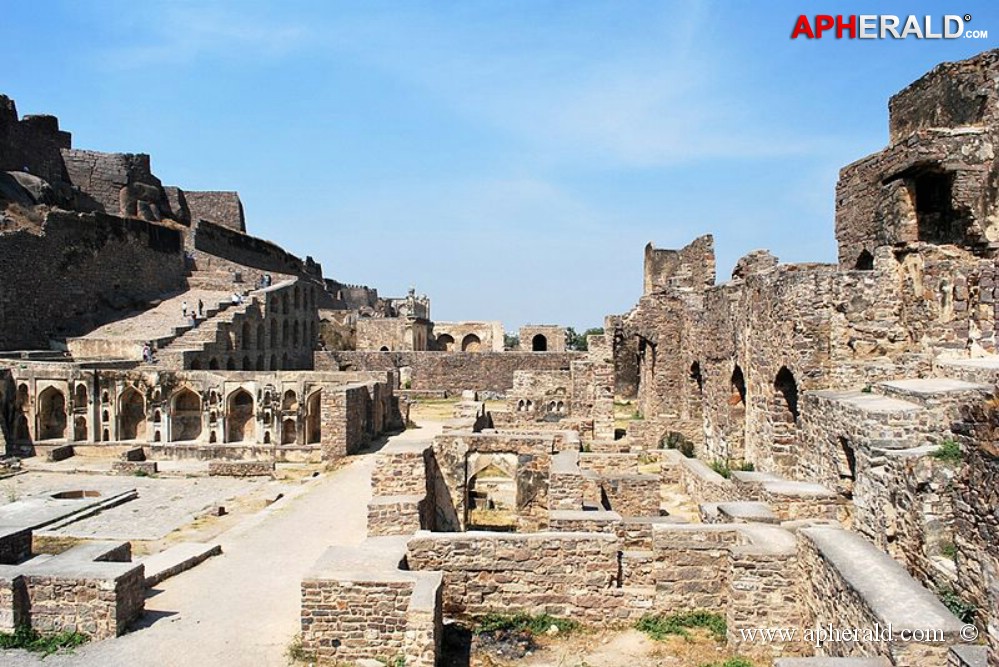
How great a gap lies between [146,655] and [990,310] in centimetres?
989

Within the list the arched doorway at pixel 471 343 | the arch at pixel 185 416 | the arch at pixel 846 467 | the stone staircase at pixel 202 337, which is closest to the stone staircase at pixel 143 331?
the stone staircase at pixel 202 337

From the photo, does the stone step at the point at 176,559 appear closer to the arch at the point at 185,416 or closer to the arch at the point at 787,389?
the arch at the point at 787,389

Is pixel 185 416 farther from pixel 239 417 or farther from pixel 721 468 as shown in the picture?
pixel 721 468

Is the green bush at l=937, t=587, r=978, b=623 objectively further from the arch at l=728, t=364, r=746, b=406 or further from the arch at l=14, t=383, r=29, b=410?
the arch at l=14, t=383, r=29, b=410

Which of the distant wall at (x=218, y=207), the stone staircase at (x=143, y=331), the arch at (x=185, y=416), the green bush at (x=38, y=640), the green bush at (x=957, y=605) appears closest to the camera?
the green bush at (x=957, y=605)

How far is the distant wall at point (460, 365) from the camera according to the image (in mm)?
35656

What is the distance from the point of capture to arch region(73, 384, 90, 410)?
2017 cm

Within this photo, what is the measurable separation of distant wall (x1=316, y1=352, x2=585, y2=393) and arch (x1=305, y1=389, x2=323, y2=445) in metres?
14.7

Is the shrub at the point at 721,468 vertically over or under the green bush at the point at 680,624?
over

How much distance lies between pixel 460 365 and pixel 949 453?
30.0m

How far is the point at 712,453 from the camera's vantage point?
1388cm

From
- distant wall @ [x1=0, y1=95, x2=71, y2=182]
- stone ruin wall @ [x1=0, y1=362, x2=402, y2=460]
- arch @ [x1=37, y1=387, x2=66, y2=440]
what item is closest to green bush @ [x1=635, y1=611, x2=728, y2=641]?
stone ruin wall @ [x1=0, y1=362, x2=402, y2=460]

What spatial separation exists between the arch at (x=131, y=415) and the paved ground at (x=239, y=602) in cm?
926

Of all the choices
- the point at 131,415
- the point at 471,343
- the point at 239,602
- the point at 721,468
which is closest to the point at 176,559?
the point at 239,602
